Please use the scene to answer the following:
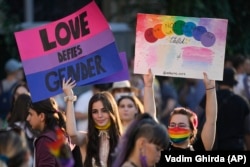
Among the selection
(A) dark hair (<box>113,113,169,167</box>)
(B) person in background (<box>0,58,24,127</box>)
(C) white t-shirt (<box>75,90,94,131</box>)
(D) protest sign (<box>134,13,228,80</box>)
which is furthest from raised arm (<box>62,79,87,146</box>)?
(B) person in background (<box>0,58,24,127</box>)

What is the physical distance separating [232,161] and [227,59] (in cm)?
837

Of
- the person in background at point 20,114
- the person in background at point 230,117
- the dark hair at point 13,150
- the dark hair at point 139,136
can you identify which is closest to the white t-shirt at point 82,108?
the person in background at point 230,117

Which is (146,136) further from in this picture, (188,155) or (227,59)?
(227,59)

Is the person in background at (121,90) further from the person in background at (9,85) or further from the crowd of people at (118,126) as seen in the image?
the person in background at (9,85)

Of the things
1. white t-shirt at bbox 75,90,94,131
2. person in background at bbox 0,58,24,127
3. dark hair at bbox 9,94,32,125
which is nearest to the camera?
dark hair at bbox 9,94,32,125

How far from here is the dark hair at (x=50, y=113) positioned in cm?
874

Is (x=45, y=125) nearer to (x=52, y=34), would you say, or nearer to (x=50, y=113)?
(x=50, y=113)

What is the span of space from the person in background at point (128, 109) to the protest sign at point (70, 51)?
1.55 meters

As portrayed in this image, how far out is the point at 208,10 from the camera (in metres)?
16.4

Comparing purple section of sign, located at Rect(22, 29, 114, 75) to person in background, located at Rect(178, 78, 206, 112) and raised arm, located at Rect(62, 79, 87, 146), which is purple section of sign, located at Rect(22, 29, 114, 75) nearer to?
raised arm, located at Rect(62, 79, 87, 146)

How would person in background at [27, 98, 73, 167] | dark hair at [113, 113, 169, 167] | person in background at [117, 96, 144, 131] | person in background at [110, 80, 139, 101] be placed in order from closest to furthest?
1. dark hair at [113, 113, 169, 167]
2. person in background at [27, 98, 73, 167]
3. person in background at [117, 96, 144, 131]
4. person in background at [110, 80, 139, 101]

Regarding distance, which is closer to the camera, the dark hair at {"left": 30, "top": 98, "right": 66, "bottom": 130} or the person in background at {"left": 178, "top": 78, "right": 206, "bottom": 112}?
the dark hair at {"left": 30, "top": 98, "right": 66, "bottom": 130}

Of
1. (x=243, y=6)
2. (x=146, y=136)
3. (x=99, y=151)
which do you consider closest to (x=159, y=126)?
(x=146, y=136)

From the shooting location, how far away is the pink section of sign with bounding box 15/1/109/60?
367 inches
